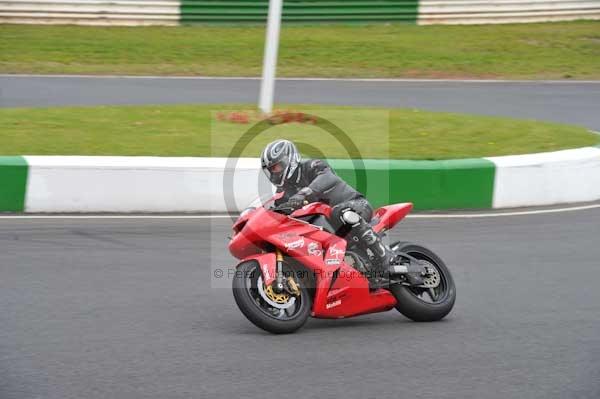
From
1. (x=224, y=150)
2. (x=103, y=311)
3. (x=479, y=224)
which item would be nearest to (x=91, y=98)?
(x=224, y=150)

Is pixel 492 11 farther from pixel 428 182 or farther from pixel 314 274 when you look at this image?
pixel 314 274

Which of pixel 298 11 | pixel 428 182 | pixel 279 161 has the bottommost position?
pixel 428 182

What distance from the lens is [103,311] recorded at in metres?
7.09

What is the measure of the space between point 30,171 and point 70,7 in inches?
561

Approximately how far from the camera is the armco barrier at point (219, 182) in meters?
10.0

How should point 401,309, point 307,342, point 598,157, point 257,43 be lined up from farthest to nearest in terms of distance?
point 257,43 < point 598,157 < point 401,309 < point 307,342

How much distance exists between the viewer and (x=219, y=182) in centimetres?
1024

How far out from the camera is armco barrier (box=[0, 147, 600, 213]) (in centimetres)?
1003

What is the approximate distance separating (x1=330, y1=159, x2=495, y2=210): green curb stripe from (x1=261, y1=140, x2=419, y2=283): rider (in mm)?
3373

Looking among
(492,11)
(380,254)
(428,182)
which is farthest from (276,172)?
(492,11)

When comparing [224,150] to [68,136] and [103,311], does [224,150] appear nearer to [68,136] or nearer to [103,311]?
[68,136]

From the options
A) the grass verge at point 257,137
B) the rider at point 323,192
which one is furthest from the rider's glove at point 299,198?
the grass verge at point 257,137

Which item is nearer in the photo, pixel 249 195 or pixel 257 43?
pixel 249 195

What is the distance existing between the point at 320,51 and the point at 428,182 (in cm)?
1223
